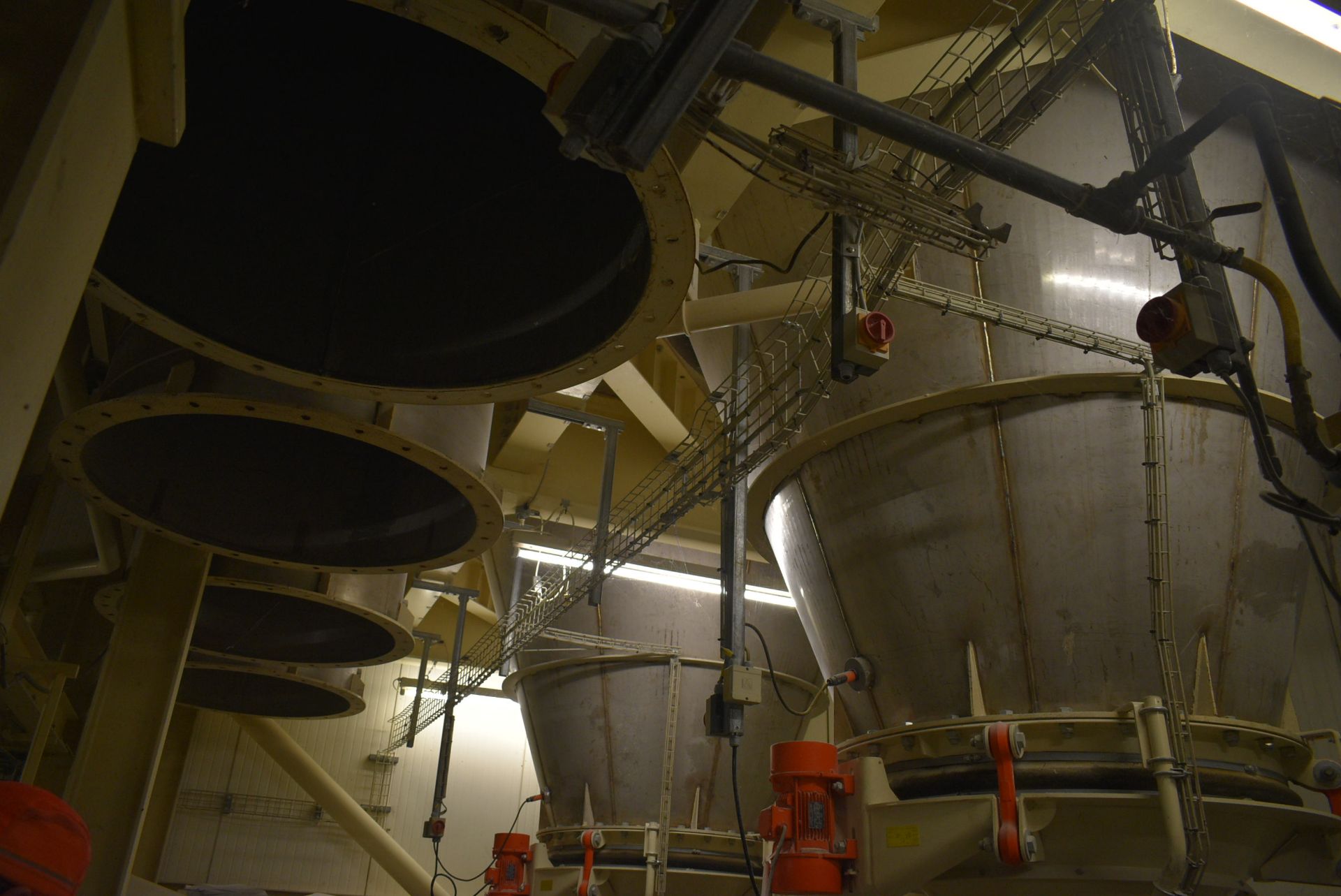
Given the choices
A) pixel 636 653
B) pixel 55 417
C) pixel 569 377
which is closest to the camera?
pixel 569 377

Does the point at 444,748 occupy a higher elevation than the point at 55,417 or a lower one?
lower

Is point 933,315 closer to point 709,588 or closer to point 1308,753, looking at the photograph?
point 1308,753

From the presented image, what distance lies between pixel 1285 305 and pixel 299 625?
5959 mm

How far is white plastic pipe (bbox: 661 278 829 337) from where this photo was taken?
4535mm

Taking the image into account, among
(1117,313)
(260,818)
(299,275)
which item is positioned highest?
(1117,313)

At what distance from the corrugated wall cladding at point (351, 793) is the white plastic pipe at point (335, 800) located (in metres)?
1.36

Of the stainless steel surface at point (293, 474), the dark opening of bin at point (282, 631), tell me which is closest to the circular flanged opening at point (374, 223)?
the stainless steel surface at point (293, 474)

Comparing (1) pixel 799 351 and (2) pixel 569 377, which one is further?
(1) pixel 799 351

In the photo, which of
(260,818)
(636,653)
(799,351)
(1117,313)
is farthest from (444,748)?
(1117,313)

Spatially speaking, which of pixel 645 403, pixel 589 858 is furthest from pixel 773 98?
pixel 589 858

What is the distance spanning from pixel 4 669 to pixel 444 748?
4.68m

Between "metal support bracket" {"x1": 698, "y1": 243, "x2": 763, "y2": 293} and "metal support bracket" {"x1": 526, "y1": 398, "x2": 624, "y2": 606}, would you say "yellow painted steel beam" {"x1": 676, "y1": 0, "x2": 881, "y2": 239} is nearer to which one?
"metal support bracket" {"x1": 698, "y1": 243, "x2": 763, "y2": 293}

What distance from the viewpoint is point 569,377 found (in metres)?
3.13

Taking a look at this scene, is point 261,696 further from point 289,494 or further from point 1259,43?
point 1259,43
